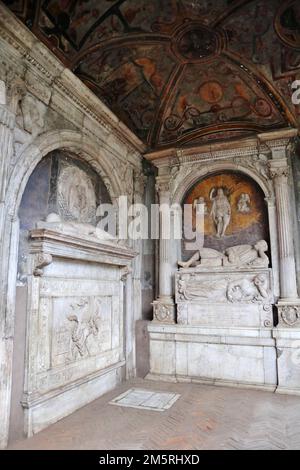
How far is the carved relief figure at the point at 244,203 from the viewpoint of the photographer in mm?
6840

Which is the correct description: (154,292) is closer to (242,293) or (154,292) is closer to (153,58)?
(242,293)

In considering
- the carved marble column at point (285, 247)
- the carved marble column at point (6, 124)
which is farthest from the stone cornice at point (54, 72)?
the carved marble column at point (285, 247)

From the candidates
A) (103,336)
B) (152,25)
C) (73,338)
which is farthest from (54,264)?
(152,25)

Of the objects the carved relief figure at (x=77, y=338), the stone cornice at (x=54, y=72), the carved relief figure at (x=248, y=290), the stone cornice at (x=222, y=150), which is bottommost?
the carved relief figure at (x=77, y=338)

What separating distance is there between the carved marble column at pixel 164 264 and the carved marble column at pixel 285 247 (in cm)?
200

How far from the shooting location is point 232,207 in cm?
695

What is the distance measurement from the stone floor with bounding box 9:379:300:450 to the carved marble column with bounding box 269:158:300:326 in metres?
1.32

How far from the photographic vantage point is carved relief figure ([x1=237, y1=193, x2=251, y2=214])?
6840 millimetres

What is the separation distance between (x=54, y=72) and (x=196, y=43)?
2.42m

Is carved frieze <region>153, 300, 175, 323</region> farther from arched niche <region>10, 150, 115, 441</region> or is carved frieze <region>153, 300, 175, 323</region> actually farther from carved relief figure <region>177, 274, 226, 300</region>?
arched niche <region>10, 150, 115, 441</region>

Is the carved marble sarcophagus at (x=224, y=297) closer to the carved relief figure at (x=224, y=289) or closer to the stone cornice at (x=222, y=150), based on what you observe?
the carved relief figure at (x=224, y=289)

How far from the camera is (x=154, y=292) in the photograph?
23.9 feet

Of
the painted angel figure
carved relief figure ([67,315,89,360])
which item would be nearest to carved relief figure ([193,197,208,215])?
the painted angel figure

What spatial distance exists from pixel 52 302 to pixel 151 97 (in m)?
4.41
